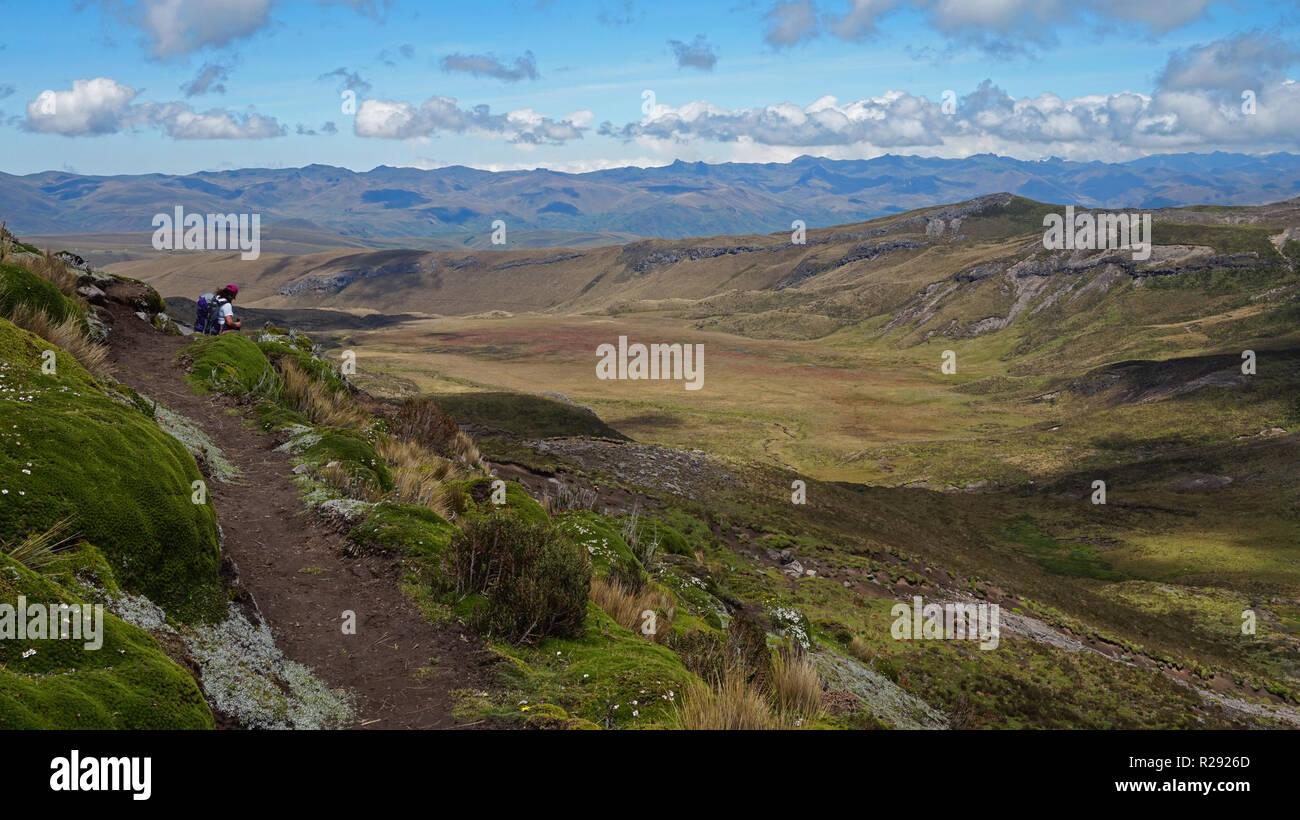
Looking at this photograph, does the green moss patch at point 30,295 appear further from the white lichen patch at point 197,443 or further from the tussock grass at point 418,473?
the tussock grass at point 418,473

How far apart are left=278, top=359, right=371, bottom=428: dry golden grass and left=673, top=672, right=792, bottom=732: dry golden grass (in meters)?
12.4

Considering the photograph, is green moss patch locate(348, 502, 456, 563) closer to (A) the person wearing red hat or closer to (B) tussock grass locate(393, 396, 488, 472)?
(B) tussock grass locate(393, 396, 488, 472)

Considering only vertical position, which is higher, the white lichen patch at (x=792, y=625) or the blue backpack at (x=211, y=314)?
the blue backpack at (x=211, y=314)

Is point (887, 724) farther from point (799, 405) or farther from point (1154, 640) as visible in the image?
point (799, 405)

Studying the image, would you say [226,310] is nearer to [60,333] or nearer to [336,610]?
[60,333]

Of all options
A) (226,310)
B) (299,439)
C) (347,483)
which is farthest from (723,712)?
(226,310)

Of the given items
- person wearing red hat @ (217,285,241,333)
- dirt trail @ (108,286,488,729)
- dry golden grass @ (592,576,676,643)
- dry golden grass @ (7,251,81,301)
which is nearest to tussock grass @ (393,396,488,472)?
person wearing red hat @ (217,285,241,333)

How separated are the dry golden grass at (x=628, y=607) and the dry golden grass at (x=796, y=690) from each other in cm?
163

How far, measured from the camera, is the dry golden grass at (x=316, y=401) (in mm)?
16688

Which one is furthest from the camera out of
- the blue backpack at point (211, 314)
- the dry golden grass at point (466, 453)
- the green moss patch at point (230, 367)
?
the blue backpack at point (211, 314)

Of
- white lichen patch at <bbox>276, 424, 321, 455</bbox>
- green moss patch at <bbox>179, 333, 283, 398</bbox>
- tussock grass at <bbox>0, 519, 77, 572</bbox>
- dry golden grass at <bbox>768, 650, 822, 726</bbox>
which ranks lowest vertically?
dry golden grass at <bbox>768, 650, 822, 726</bbox>

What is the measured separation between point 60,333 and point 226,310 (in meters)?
7.99

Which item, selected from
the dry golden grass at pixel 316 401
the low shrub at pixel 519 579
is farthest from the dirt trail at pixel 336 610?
the dry golden grass at pixel 316 401

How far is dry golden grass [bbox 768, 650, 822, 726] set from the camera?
274 inches
